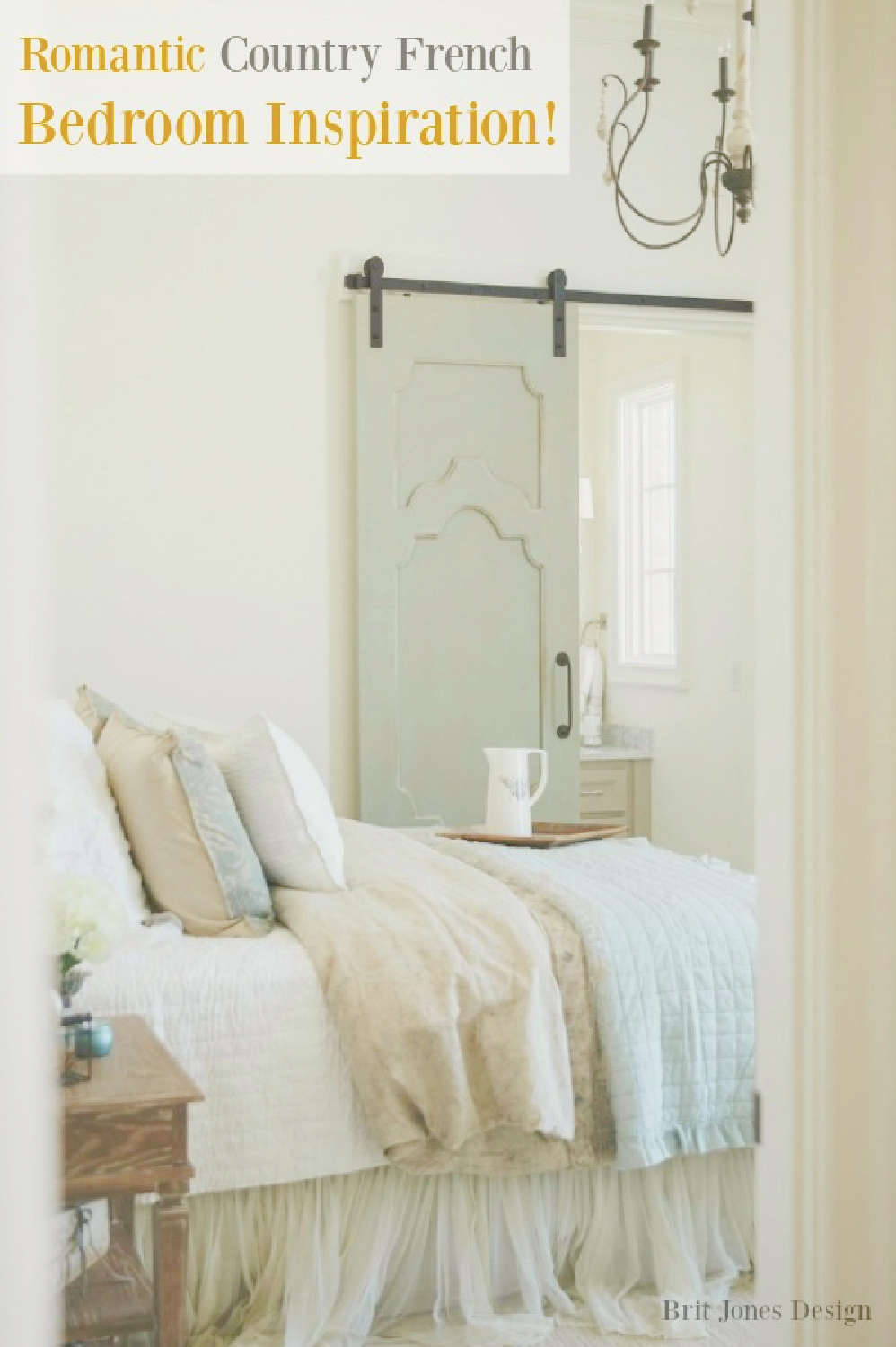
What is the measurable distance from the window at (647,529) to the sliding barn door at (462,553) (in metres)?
1.21

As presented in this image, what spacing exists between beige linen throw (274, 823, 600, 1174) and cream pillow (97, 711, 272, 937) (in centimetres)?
13

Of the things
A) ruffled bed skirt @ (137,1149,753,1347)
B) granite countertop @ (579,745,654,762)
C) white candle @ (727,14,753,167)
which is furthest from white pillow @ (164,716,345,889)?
granite countertop @ (579,745,654,762)

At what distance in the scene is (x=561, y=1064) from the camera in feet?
8.51

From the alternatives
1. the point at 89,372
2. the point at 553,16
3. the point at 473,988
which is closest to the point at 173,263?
the point at 89,372

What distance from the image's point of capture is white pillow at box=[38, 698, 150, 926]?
2586 millimetres

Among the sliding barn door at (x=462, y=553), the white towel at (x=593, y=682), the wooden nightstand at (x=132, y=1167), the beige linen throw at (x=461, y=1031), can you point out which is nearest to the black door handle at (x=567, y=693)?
the sliding barn door at (x=462, y=553)

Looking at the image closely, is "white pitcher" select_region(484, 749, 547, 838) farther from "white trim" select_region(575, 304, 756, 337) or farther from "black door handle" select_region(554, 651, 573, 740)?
"white trim" select_region(575, 304, 756, 337)

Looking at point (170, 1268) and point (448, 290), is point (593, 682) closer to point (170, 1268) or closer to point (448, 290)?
point (448, 290)

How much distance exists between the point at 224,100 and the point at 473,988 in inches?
123

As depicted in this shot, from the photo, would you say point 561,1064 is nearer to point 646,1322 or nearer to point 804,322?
point 646,1322

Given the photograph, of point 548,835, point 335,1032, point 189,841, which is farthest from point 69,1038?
point 548,835

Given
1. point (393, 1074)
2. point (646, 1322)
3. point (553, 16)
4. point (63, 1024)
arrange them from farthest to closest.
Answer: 1. point (553, 16)
2. point (646, 1322)
3. point (393, 1074)
4. point (63, 1024)

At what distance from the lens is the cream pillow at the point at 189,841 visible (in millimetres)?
2764

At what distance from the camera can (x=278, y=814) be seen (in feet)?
9.60
